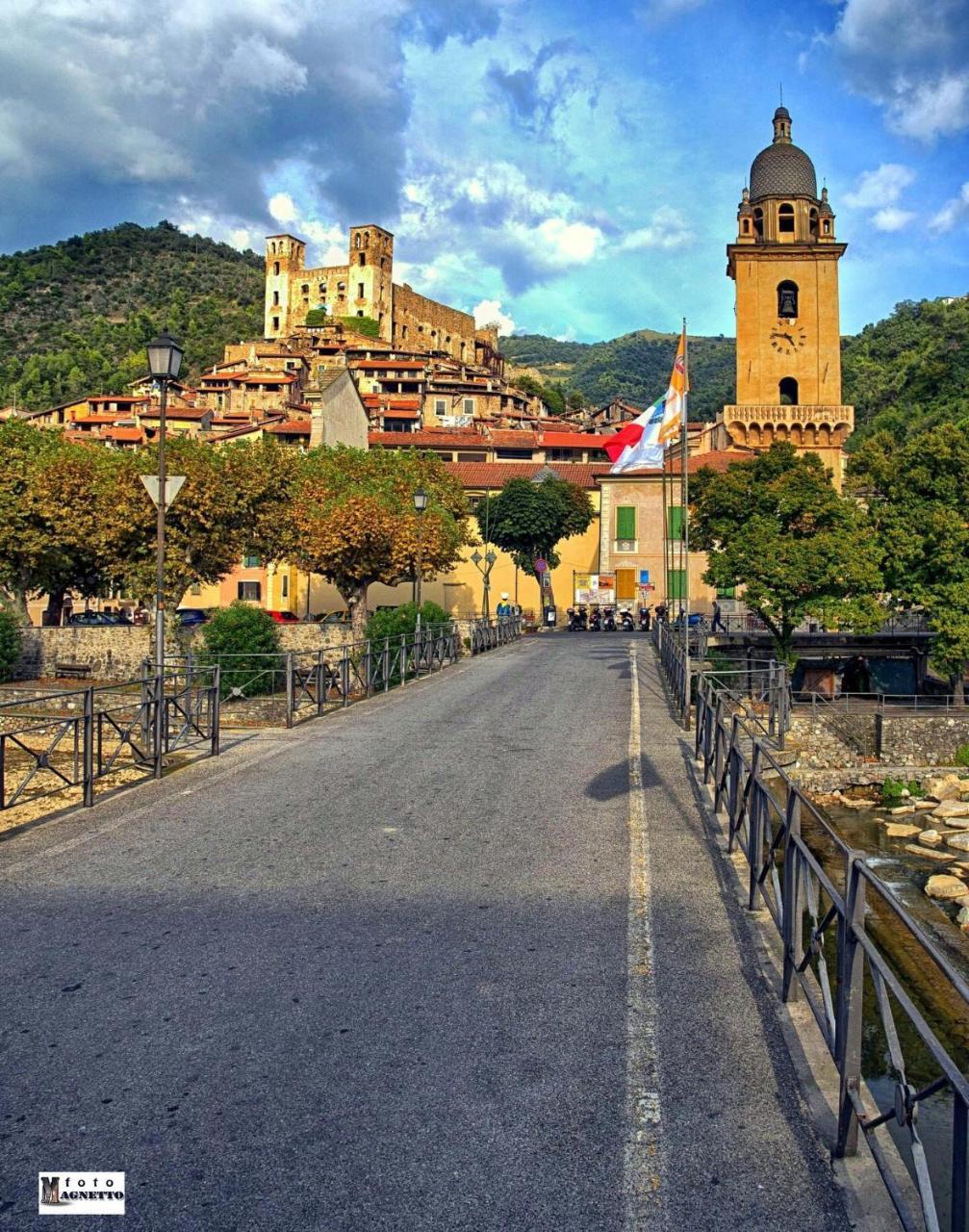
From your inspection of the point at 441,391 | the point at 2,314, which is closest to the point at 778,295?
the point at 441,391

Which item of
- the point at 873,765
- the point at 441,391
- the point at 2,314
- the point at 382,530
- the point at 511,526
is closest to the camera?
the point at 873,765

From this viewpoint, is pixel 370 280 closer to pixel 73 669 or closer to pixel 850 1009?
pixel 73 669

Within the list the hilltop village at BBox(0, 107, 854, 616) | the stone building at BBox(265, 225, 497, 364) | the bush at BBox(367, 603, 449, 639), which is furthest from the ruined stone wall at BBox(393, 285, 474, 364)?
the bush at BBox(367, 603, 449, 639)

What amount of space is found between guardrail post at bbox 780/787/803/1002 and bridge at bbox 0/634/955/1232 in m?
0.16

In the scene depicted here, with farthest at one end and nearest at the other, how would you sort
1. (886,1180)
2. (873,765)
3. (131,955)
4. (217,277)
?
(217,277) → (873,765) → (131,955) → (886,1180)

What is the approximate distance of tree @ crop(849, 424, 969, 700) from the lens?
28562 millimetres

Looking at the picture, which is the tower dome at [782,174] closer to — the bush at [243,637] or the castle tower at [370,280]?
the bush at [243,637]

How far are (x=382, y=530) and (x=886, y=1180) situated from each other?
2790 centimetres

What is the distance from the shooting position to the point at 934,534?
95.7 feet

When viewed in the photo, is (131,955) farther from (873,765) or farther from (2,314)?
(2,314)

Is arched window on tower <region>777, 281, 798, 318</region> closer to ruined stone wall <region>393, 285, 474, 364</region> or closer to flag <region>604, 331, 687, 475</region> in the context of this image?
flag <region>604, 331, 687, 475</region>

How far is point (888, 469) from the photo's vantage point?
3147 cm

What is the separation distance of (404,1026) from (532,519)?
4479 centimetres

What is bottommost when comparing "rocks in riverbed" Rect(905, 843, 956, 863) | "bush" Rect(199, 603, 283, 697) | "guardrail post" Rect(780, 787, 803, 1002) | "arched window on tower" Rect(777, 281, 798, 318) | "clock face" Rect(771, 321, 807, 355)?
"rocks in riverbed" Rect(905, 843, 956, 863)
